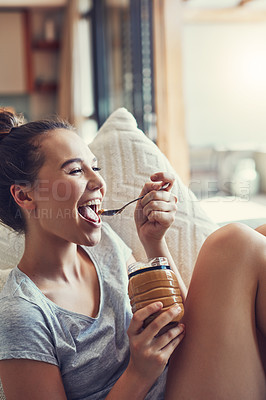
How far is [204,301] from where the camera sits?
90 cm

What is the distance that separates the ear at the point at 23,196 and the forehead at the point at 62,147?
0.28 feet

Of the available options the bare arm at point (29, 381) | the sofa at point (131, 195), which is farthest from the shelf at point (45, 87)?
the bare arm at point (29, 381)

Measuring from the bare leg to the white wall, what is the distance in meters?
4.80

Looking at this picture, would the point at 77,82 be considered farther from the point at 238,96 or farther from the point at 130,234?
the point at 130,234

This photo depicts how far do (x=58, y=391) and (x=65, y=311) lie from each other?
0.16 m

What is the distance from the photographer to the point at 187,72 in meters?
5.84

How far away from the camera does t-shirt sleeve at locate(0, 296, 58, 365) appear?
83cm

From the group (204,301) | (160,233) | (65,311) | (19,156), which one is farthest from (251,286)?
(19,156)

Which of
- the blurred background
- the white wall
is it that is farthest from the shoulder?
the white wall

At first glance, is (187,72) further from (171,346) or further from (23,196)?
(171,346)

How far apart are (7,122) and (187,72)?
16.7 feet

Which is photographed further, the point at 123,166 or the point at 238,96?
the point at 238,96

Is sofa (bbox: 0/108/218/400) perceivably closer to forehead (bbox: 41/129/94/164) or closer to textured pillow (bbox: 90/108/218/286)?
→ textured pillow (bbox: 90/108/218/286)

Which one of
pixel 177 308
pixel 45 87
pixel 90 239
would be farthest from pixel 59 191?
pixel 45 87
